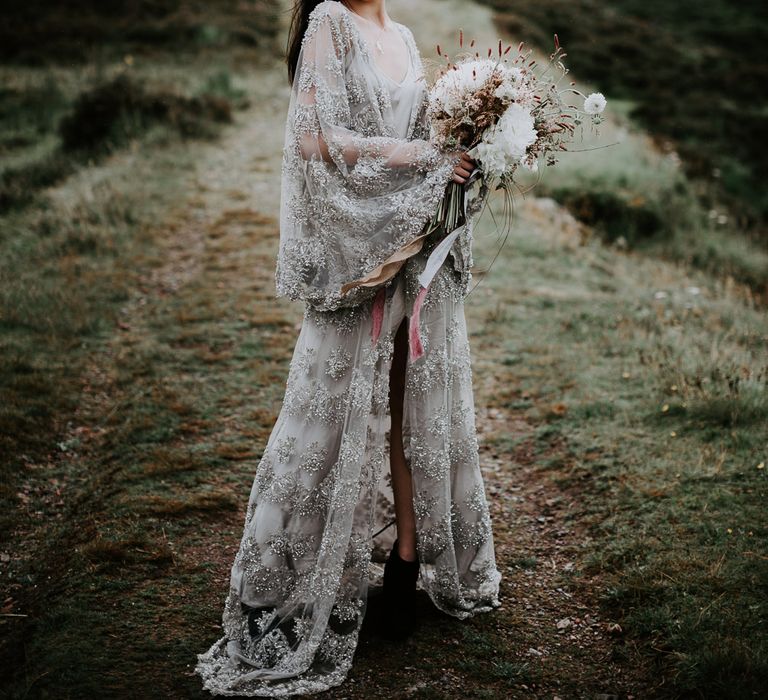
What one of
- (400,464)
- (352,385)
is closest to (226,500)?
(400,464)

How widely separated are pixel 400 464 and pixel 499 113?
1513 millimetres

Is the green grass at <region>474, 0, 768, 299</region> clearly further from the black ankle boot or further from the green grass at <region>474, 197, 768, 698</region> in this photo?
the black ankle boot

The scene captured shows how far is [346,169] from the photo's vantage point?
8.93 ft

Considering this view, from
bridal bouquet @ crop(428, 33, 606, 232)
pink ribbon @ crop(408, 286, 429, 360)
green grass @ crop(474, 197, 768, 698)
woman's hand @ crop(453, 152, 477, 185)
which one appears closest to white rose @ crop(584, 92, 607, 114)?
bridal bouquet @ crop(428, 33, 606, 232)

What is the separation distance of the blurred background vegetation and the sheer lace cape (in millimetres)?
1654

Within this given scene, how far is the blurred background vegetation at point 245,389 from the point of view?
120 inches

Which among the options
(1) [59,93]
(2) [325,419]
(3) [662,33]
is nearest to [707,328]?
(2) [325,419]

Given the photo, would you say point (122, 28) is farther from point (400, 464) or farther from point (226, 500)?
point (400, 464)

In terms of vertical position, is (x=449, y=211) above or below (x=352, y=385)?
above

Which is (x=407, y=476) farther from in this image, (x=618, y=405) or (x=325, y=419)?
(x=618, y=405)

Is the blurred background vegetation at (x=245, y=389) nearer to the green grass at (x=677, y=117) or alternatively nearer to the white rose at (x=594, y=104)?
the green grass at (x=677, y=117)

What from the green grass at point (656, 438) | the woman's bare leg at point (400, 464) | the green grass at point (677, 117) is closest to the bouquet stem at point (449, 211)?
the woman's bare leg at point (400, 464)

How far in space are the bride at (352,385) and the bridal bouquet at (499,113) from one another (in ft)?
0.35

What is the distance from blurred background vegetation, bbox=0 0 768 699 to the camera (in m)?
3.04
